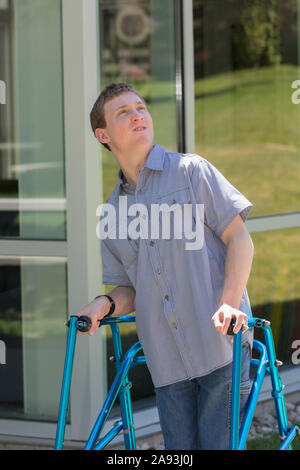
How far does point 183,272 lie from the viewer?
229 cm

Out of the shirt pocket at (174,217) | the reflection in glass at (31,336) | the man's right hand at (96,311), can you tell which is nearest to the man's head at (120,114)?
the shirt pocket at (174,217)

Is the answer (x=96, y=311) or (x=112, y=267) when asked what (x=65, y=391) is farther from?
(x=112, y=267)

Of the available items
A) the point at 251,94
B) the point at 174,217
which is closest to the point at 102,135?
the point at 174,217

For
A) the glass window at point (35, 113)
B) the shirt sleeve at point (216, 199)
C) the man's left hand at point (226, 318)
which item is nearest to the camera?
the man's left hand at point (226, 318)

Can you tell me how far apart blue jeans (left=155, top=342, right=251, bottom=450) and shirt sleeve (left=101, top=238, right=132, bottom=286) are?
1.21 ft

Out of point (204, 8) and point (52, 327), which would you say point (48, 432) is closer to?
point (52, 327)

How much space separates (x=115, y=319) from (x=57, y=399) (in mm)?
1499

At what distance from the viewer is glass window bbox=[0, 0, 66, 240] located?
375 cm

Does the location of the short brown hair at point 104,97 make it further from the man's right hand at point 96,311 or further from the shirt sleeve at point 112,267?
the man's right hand at point 96,311

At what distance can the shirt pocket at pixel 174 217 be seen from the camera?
228 cm

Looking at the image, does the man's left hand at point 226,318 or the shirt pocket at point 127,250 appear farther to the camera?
the shirt pocket at point 127,250

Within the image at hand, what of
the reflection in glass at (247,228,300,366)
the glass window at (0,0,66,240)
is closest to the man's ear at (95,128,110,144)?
the glass window at (0,0,66,240)

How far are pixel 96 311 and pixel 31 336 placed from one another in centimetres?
163

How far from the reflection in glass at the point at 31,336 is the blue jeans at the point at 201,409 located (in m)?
1.47
